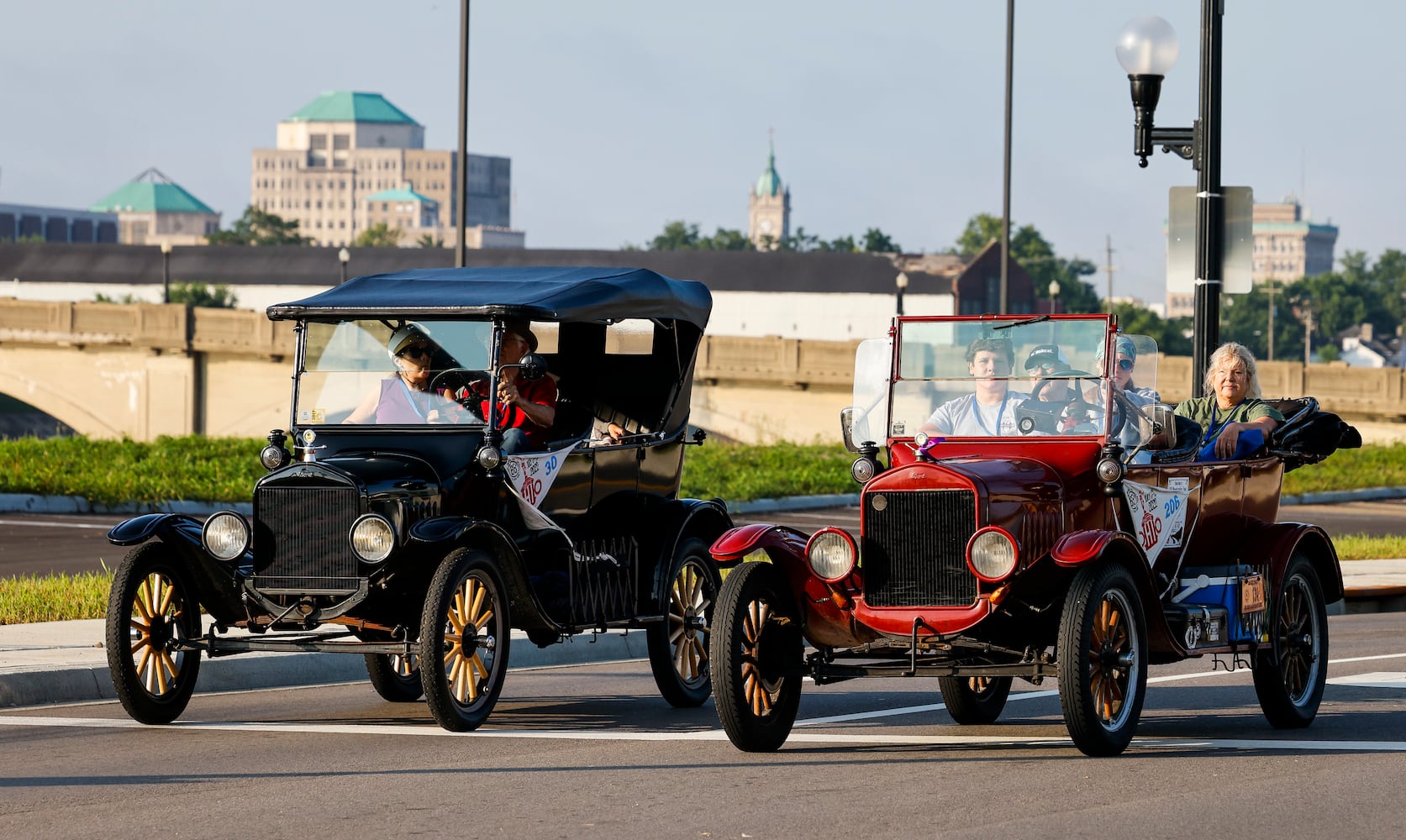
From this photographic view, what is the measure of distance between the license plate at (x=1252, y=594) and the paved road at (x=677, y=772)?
602 mm

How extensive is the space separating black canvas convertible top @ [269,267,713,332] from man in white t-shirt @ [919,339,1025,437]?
6.98 ft

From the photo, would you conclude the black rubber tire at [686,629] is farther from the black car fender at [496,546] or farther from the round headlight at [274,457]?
the round headlight at [274,457]

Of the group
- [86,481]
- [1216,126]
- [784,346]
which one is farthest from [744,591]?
[784,346]

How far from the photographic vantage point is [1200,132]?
1570 centimetres

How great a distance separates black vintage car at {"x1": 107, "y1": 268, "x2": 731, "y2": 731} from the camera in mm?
9797

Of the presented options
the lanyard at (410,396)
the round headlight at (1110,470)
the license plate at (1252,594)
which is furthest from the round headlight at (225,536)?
the license plate at (1252,594)

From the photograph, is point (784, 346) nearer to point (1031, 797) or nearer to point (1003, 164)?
point (1003, 164)

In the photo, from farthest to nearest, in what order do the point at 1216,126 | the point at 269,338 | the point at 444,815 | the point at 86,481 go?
the point at 269,338
the point at 86,481
the point at 1216,126
the point at 444,815

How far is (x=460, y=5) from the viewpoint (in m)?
28.0

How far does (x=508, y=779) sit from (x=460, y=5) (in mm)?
21072

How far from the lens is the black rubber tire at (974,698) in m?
10.2

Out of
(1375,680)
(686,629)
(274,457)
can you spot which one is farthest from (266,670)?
(1375,680)

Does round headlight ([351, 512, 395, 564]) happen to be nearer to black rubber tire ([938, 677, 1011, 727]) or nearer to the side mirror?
the side mirror

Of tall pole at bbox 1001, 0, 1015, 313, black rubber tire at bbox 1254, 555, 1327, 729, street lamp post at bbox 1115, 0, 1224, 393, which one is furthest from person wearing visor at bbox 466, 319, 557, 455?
tall pole at bbox 1001, 0, 1015, 313
